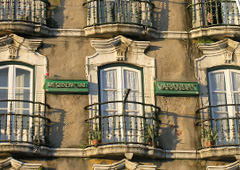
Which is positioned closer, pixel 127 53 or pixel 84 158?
pixel 84 158

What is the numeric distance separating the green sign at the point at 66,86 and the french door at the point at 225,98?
3.49 m

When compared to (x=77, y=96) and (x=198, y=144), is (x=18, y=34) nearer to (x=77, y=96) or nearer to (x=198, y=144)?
(x=77, y=96)

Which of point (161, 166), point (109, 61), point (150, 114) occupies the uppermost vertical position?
point (109, 61)

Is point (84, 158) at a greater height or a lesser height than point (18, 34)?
lesser

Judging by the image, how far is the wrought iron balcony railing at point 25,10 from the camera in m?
22.2

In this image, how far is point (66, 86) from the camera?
21.4 meters

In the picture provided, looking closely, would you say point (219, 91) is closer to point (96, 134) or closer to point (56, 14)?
point (96, 134)

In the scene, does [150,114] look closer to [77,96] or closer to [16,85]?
[77,96]

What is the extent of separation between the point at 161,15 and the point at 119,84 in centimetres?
258

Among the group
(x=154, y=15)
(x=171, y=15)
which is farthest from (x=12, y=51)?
(x=171, y=15)

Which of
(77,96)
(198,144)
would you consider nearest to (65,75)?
(77,96)

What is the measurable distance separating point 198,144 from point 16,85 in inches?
→ 197

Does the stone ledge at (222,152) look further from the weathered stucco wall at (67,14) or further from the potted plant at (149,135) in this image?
the weathered stucco wall at (67,14)

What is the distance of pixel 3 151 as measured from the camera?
20172 millimetres
